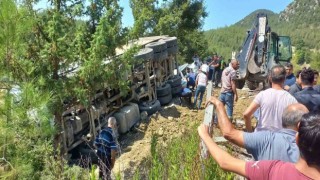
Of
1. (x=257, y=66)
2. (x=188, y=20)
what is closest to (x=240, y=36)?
(x=188, y=20)

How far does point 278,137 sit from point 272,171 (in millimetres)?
810

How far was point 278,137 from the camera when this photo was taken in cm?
279

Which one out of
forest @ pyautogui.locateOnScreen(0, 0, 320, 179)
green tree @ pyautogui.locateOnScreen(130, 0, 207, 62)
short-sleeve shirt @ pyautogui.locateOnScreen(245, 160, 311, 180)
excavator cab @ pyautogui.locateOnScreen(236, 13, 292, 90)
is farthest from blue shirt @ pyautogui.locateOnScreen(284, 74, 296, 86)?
green tree @ pyautogui.locateOnScreen(130, 0, 207, 62)

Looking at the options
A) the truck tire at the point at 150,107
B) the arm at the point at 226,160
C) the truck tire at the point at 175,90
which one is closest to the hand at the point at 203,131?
the arm at the point at 226,160

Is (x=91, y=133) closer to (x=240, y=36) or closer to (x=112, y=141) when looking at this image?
(x=112, y=141)

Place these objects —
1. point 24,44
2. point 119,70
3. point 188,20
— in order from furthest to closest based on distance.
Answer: point 188,20 → point 119,70 → point 24,44

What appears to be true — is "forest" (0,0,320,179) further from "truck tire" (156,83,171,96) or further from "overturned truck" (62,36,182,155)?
"truck tire" (156,83,171,96)

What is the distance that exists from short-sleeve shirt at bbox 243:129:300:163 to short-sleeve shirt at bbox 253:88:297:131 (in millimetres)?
1408

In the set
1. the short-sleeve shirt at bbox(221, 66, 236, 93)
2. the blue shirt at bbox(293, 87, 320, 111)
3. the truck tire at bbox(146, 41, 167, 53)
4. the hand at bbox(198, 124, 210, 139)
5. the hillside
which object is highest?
the truck tire at bbox(146, 41, 167, 53)

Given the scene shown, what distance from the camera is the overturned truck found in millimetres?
7691

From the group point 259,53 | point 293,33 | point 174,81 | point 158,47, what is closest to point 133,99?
point 158,47

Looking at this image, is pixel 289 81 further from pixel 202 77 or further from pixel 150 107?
pixel 150 107

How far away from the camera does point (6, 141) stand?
466 cm

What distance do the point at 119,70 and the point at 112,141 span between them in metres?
1.52
